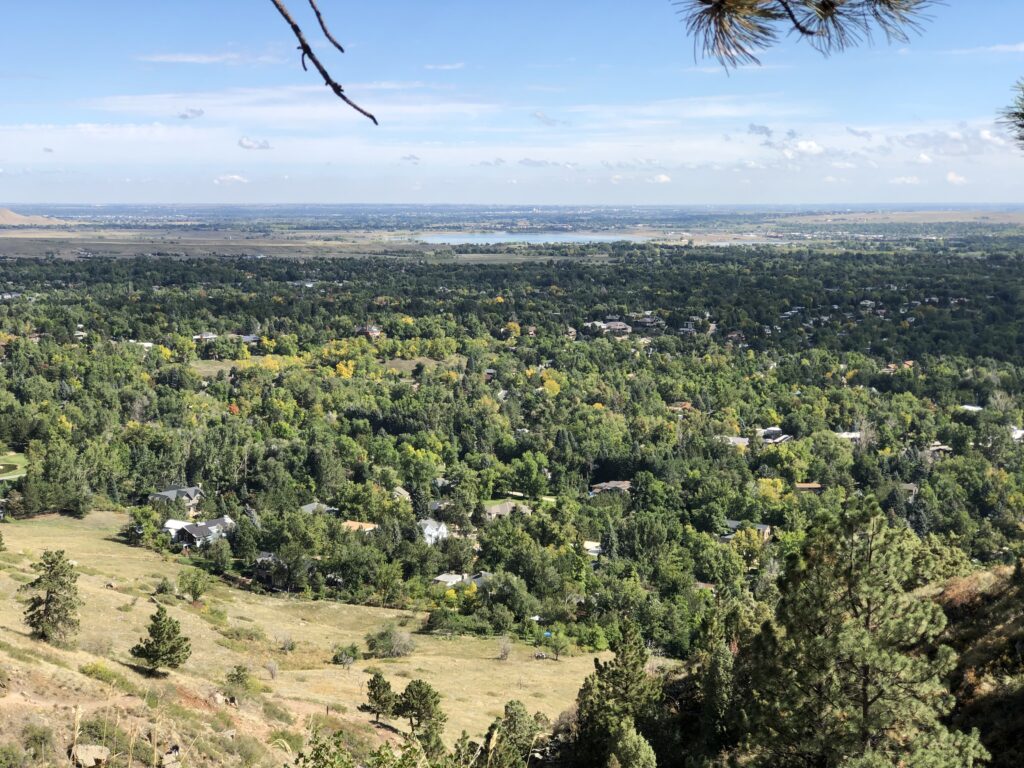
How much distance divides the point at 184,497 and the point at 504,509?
19218 millimetres

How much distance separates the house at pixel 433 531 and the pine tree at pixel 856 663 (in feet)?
112

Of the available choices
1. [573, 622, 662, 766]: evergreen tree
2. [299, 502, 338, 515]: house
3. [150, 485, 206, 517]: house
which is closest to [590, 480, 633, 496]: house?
[299, 502, 338, 515]: house

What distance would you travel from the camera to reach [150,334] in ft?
316

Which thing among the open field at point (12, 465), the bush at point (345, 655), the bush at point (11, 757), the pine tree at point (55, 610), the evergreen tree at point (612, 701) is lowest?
the bush at point (345, 655)

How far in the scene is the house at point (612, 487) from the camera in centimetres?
5637

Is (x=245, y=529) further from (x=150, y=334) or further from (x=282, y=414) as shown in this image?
(x=150, y=334)

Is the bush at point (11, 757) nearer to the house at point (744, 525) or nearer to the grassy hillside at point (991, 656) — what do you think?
the grassy hillside at point (991, 656)

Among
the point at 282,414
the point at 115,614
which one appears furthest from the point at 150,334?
the point at 115,614

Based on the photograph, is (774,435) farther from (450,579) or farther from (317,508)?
(317,508)

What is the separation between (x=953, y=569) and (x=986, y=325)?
290 ft

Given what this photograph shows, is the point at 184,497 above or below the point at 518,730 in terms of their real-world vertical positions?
below

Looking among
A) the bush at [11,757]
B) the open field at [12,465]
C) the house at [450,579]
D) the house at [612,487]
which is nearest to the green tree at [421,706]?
the bush at [11,757]

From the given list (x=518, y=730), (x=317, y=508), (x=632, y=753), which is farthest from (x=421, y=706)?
(x=317, y=508)

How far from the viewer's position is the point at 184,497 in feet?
172
